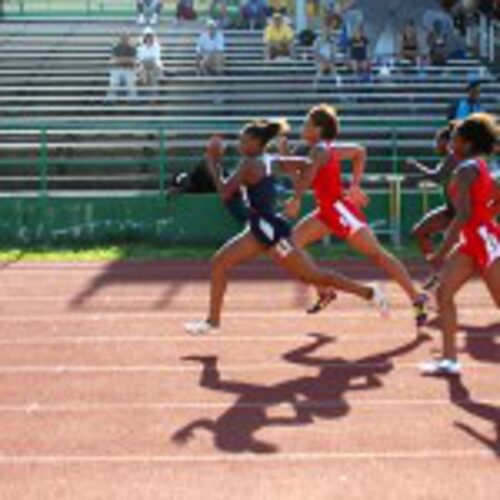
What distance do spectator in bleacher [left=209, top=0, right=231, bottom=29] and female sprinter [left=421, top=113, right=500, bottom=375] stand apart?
2094 cm

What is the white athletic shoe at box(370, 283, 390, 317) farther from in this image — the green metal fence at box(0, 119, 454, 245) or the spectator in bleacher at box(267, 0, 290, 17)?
the spectator in bleacher at box(267, 0, 290, 17)

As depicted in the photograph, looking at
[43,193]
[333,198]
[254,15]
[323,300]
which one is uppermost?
[254,15]

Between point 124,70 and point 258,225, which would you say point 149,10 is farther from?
point 258,225

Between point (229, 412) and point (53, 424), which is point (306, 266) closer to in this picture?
point (229, 412)

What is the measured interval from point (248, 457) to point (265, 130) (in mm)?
3578

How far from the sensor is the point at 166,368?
10.2 metres

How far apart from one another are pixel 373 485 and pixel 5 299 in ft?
24.6

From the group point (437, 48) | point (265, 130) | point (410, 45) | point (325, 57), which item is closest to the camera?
point (265, 130)

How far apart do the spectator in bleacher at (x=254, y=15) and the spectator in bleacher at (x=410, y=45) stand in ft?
14.5

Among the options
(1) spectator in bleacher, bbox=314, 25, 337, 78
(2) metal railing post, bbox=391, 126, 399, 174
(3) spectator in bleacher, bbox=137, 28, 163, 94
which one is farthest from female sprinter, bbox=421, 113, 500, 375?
(3) spectator in bleacher, bbox=137, 28, 163, 94

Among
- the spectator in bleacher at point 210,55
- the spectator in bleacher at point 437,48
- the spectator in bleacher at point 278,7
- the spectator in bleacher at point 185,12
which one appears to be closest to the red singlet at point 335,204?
the spectator in bleacher at point 210,55

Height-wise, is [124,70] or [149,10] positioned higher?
[149,10]

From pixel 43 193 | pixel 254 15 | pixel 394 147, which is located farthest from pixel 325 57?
pixel 43 193

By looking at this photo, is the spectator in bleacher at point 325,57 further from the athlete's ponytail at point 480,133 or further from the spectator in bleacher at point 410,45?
the athlete's ponytail at point 480,133
